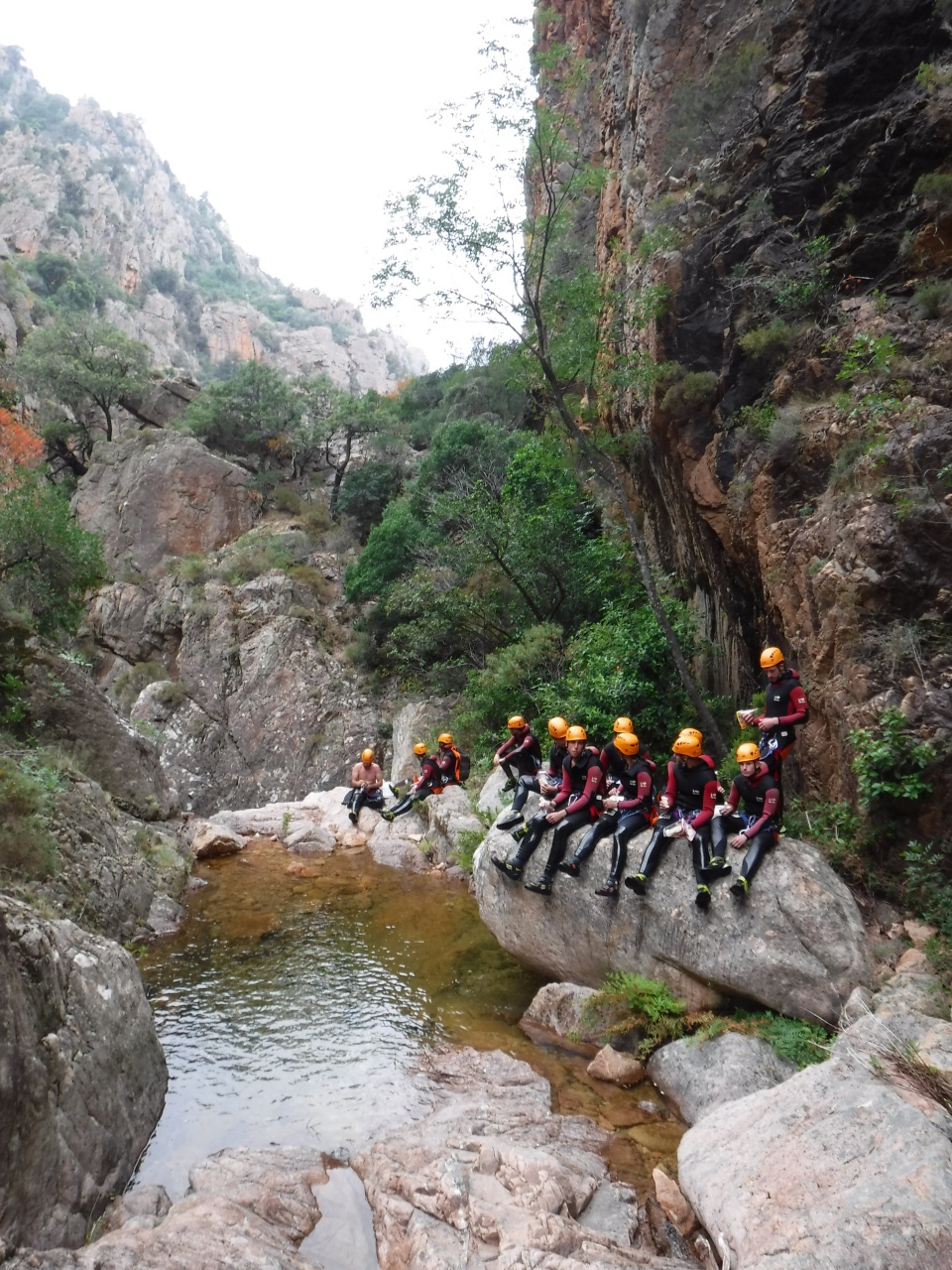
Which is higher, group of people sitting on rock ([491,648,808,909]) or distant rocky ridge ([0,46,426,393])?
distant rocky ridge ([0,46,426,393])

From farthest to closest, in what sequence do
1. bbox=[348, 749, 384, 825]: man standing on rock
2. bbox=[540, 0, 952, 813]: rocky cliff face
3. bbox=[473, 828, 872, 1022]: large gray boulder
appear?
bbox=[348, 749, 384, 825]: man standing on rock → bbox=[540, 0, 952, 813]: rocky cliff face → bbox=[473, 828, 872, 1022]: large gray boulder

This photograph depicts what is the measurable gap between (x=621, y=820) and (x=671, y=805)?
0.58m

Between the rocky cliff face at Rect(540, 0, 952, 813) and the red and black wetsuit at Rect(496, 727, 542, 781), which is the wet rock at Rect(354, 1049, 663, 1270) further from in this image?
the red and black wetsuit at Rect(496, 727, 542, 781)

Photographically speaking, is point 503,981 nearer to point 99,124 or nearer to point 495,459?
point 495,459

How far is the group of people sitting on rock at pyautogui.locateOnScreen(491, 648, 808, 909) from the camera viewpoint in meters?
7.01

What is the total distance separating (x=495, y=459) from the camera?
24.7 m

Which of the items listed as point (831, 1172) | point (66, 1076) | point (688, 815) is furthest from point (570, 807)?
point (66, 1076)

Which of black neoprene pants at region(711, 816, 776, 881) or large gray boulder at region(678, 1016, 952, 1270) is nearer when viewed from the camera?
large gray boulder at region(678, 1016, 952, 1270)

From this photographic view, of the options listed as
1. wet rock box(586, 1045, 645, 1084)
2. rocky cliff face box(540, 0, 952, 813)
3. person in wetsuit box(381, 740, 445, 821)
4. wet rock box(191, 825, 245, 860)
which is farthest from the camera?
person in wetsuit box(381, 740, 445, 821)

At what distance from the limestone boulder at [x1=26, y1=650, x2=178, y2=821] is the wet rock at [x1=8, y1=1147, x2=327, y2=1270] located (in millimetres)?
8387

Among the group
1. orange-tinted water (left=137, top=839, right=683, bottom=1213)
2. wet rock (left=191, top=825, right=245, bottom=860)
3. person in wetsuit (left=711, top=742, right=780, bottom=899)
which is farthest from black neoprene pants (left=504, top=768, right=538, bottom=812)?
wet rock (left=191, top=825, right=245, bottom=860)

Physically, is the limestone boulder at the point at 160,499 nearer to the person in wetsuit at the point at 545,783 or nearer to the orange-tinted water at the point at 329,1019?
the orange-tinted water at the point at 329,1019

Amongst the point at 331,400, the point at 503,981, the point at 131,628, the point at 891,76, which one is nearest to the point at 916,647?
the point at 503,981

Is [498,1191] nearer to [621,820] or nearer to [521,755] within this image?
[621,820]
